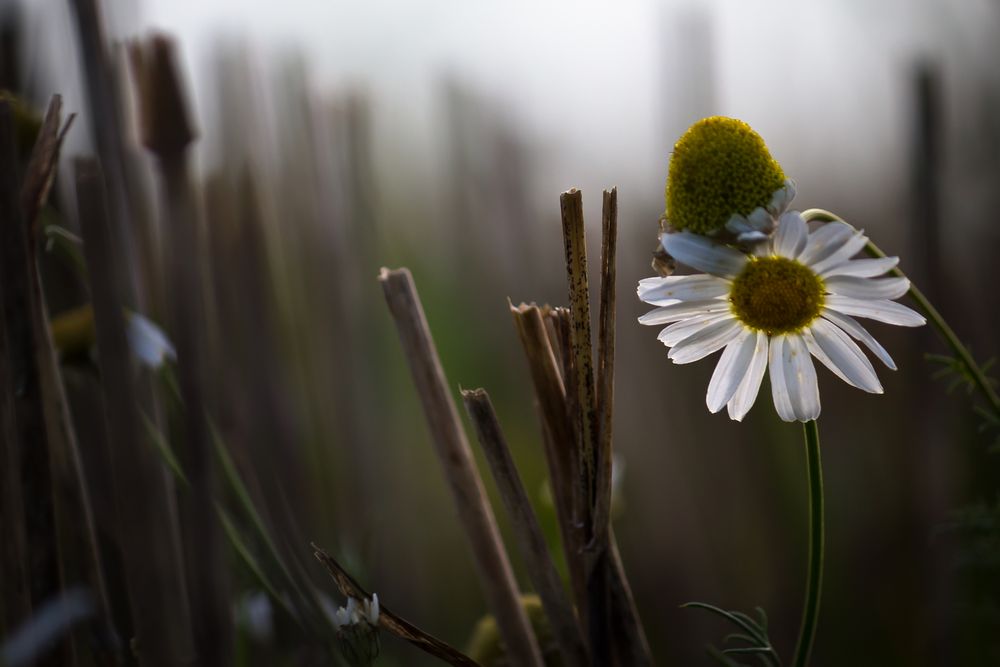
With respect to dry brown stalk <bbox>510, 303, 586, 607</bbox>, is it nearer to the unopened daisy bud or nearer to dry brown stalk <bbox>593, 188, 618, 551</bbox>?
dry brown stalk <bbox>593, 188, 618, 551</bbox>

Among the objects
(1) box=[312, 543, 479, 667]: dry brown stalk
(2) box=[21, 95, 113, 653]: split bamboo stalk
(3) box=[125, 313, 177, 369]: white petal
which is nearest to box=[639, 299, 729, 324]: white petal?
(1) box=[312, 543, 479, 667]: dry brown stalk

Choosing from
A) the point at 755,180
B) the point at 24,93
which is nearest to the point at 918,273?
the point at 755,180

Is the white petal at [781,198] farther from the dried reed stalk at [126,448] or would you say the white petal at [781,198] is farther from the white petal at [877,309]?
the dried reed stalk at [126,448]

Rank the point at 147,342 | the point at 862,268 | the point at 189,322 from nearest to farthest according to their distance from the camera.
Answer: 1. the point at 862,268
2. the point at 189,322
3. the point at 147,342

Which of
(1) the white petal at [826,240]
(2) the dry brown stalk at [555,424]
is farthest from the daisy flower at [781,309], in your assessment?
(2) the dry brown stalk at [555,424]

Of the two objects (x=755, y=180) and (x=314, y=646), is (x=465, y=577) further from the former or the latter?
(x=755, y=180)

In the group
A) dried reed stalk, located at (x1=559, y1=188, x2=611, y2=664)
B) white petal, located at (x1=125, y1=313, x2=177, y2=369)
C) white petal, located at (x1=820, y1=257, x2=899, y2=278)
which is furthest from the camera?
white petal, located at (x1=125, y1=313, x2=177, y2=369)

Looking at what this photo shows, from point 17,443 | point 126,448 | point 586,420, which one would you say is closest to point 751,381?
point 586,420

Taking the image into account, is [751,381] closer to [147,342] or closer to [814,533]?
[814,533]
